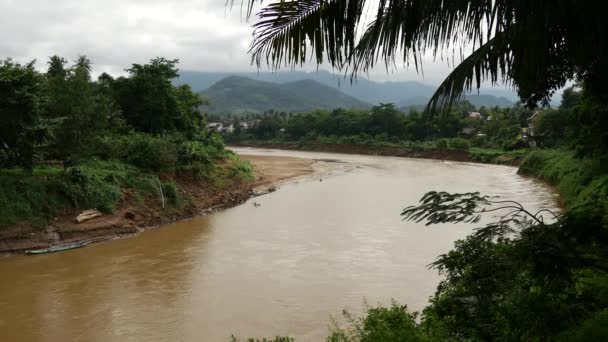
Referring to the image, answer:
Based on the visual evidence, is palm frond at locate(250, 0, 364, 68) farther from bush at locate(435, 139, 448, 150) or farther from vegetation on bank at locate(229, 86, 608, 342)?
bush at locate(435, 139, 448, 150)

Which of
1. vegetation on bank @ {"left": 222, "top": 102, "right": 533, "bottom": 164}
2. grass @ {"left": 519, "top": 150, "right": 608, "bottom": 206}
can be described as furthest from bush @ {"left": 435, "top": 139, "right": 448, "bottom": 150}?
grass @ {"left": 519, "top": 150, "right": 608, "bottom": 206}

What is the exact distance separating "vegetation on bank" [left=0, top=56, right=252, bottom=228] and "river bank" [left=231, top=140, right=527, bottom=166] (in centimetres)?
2829

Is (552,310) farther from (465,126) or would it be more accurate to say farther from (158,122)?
(465,126)

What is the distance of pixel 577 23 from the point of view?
8.43 feet

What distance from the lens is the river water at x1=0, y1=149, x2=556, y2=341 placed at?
9.30m

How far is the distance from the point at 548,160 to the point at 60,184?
29456 mm

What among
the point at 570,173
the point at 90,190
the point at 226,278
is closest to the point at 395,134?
the point at 570,173

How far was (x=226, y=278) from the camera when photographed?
1216 cm

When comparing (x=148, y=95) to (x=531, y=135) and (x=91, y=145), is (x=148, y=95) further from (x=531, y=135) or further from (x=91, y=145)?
(x=531, y=135)

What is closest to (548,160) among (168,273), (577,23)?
(168,273)

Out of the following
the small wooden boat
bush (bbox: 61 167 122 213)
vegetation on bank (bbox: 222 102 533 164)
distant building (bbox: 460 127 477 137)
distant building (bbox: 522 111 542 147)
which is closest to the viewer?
the small wooden boat

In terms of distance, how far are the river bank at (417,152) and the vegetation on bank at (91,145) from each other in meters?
28.3

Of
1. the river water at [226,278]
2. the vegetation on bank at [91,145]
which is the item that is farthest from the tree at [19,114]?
the river water at [226,278]

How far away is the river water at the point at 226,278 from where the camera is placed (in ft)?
30.5
